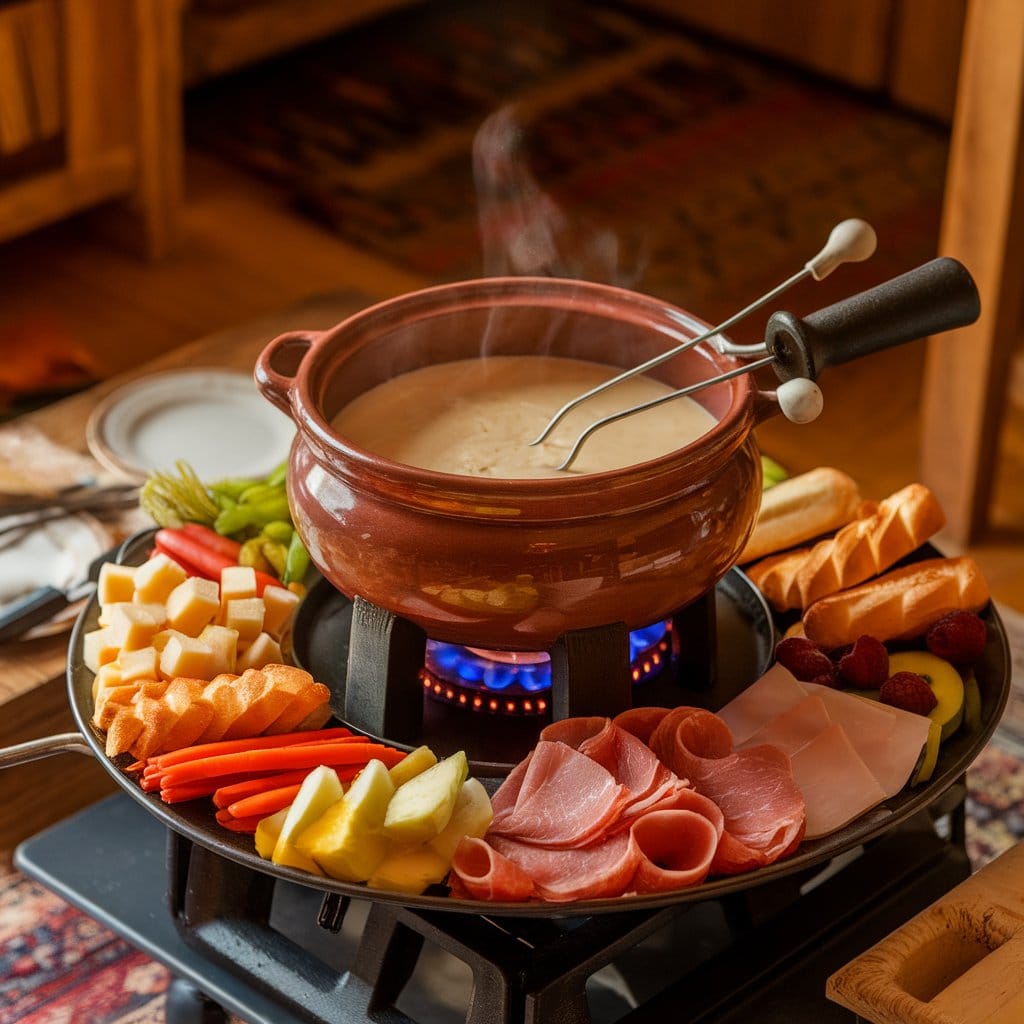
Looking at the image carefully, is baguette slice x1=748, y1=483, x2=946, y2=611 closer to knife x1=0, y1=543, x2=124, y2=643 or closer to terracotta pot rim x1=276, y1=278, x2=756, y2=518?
terracotta pot rim x1=276, y1=278, x2=756, y2=518

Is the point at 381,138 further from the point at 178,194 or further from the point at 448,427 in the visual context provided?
the point at 448,427

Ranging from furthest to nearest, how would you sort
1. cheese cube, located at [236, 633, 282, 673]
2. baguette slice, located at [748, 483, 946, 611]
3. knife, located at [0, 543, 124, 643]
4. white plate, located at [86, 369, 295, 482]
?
white plate, located at [86, 369, 295, 482]
knife, located at [0, 543, 124, 643]
baguette slice, located at [748, 483, 946, 611]
cheese cube, located at [236, 633, 282, 673]

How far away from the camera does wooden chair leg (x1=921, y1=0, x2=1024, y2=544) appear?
7.87 feet

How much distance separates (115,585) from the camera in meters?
1.54

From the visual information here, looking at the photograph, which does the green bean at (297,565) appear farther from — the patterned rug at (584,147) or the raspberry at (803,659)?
the patterned rug at (584,147)

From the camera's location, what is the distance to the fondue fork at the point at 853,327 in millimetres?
1281

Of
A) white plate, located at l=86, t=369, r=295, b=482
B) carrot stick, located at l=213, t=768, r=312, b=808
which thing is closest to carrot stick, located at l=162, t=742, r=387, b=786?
carrot stick, located at l=213, t=768, r=312, b=808

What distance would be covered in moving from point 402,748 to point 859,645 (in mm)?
427

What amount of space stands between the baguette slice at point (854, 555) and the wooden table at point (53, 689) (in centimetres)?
79

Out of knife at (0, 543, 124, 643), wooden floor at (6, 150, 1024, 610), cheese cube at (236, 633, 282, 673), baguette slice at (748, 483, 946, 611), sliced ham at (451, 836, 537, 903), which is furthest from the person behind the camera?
wooden floor at (6, 150, 1024, 610)

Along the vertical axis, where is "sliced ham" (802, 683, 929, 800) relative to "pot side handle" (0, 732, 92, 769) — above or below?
above

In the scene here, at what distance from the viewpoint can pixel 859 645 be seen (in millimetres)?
1492

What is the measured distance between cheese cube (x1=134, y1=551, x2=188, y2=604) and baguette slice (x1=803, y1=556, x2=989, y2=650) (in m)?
0.60

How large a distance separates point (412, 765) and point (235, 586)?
0.30 meters
